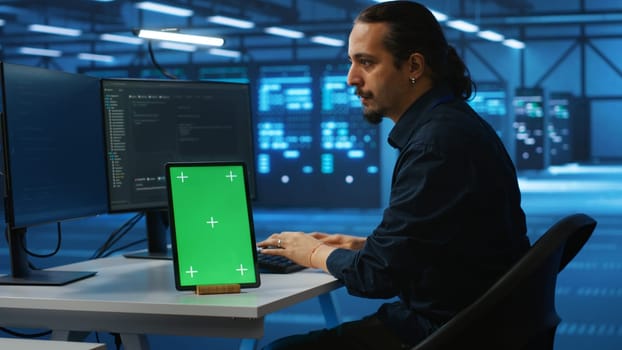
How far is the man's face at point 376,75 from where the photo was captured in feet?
7.10

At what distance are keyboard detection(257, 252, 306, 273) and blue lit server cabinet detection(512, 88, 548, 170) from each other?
19424mm

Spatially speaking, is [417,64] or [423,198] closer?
[423,198]

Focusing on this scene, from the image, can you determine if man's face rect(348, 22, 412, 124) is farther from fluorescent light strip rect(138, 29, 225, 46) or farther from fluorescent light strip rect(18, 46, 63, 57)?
fluorescent light strip rect(18, 46, 63, 57)

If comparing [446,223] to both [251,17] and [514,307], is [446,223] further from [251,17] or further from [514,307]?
[251,17]

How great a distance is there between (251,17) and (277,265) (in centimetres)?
2071

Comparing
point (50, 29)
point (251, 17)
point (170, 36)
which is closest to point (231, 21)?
point (50, 29)

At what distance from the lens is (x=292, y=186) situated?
40.0 feet

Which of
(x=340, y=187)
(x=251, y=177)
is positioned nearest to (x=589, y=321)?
(x=251, y=177)

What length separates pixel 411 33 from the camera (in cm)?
213

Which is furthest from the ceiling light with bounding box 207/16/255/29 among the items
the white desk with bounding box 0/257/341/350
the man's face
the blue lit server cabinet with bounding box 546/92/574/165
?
the man's face

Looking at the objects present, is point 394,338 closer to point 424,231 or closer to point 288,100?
point 424,231

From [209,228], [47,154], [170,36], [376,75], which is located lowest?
[209,228]

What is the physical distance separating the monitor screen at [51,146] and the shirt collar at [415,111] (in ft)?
3.16

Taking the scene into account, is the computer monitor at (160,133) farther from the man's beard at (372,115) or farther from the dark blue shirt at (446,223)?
the dark blue shirt at (446,223)
